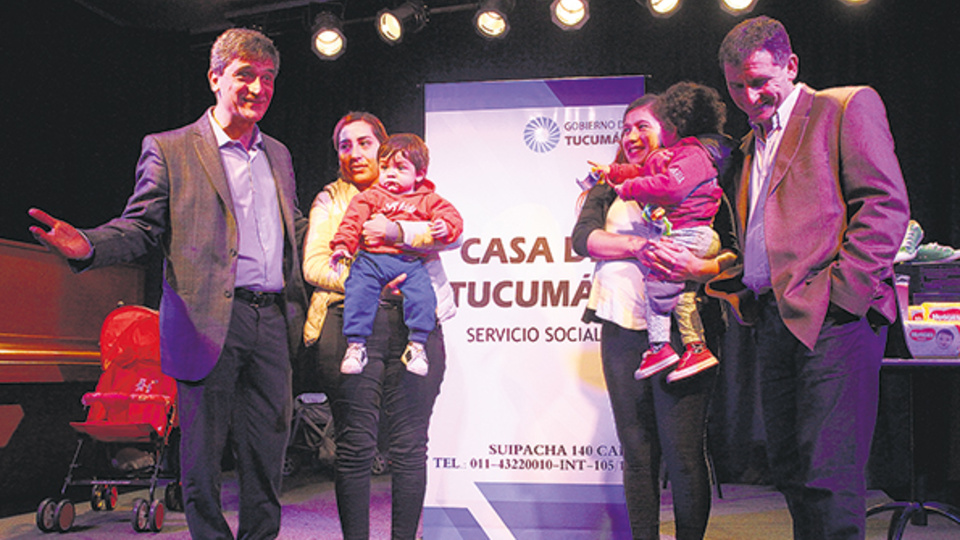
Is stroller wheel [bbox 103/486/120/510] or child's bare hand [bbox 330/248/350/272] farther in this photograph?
stroller wheel [bbox 103/486/120/510]

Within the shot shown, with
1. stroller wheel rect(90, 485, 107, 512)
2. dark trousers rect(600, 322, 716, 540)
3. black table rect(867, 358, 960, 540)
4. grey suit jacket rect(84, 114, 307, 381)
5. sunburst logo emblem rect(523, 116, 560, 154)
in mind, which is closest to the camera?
grey suit jacket rect(84, 114, 307, 381)

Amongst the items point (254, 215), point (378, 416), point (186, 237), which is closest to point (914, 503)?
point (378, 416)

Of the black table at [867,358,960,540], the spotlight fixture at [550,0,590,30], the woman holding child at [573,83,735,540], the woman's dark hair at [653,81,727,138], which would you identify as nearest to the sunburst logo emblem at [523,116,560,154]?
the woman holding child at [573,83,735,540]

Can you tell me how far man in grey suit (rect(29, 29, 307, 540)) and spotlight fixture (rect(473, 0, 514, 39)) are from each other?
2.86 m

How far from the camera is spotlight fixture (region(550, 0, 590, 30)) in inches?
170

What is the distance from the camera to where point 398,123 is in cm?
619

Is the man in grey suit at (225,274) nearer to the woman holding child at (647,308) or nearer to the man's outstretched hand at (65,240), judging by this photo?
the man's outstretched hand at (65,240)

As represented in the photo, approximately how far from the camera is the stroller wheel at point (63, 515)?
12.4ft

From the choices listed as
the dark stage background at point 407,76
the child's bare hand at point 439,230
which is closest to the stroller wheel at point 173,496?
the dark stage background at point 407,76

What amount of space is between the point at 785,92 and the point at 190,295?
184 cm

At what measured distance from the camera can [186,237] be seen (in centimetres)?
199

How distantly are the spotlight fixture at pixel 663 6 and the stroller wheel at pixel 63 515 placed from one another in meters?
4.80

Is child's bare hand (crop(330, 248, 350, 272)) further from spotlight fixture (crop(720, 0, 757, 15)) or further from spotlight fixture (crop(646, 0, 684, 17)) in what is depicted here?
spotlight fixture (crop(720, 0, 757, 15))

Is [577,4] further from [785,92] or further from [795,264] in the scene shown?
[795,264]
